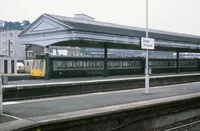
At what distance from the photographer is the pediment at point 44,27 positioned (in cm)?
2239

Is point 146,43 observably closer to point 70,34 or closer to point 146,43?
point 146,43

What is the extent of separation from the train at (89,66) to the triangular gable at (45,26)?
228cm

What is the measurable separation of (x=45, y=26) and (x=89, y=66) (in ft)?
18.3

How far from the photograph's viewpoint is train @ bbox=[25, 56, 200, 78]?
24266mm

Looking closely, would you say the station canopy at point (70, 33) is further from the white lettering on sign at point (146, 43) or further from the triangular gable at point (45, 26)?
the white lettering on sign at point (146, 43)

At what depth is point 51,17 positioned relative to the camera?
2320 cm

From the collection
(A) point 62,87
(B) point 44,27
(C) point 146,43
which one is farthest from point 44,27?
(C) point 146,43

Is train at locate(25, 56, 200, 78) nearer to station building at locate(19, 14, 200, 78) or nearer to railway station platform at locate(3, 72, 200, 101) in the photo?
station building at locate(19, 14, 200, 78)

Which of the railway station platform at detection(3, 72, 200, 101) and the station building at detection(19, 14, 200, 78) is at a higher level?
the station building at detection(19, 14, 200, 78)

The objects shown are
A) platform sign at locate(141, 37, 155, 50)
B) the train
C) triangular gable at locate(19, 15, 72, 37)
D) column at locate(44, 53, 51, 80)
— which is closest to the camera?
platform sign at locate(141, 37, 155, 50)

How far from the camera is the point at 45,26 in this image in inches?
953

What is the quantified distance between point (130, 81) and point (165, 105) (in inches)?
443

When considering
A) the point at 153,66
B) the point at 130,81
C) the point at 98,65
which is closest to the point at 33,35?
the point at 98,65

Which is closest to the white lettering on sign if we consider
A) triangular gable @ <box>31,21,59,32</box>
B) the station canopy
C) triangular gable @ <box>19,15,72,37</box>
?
the station canopy
